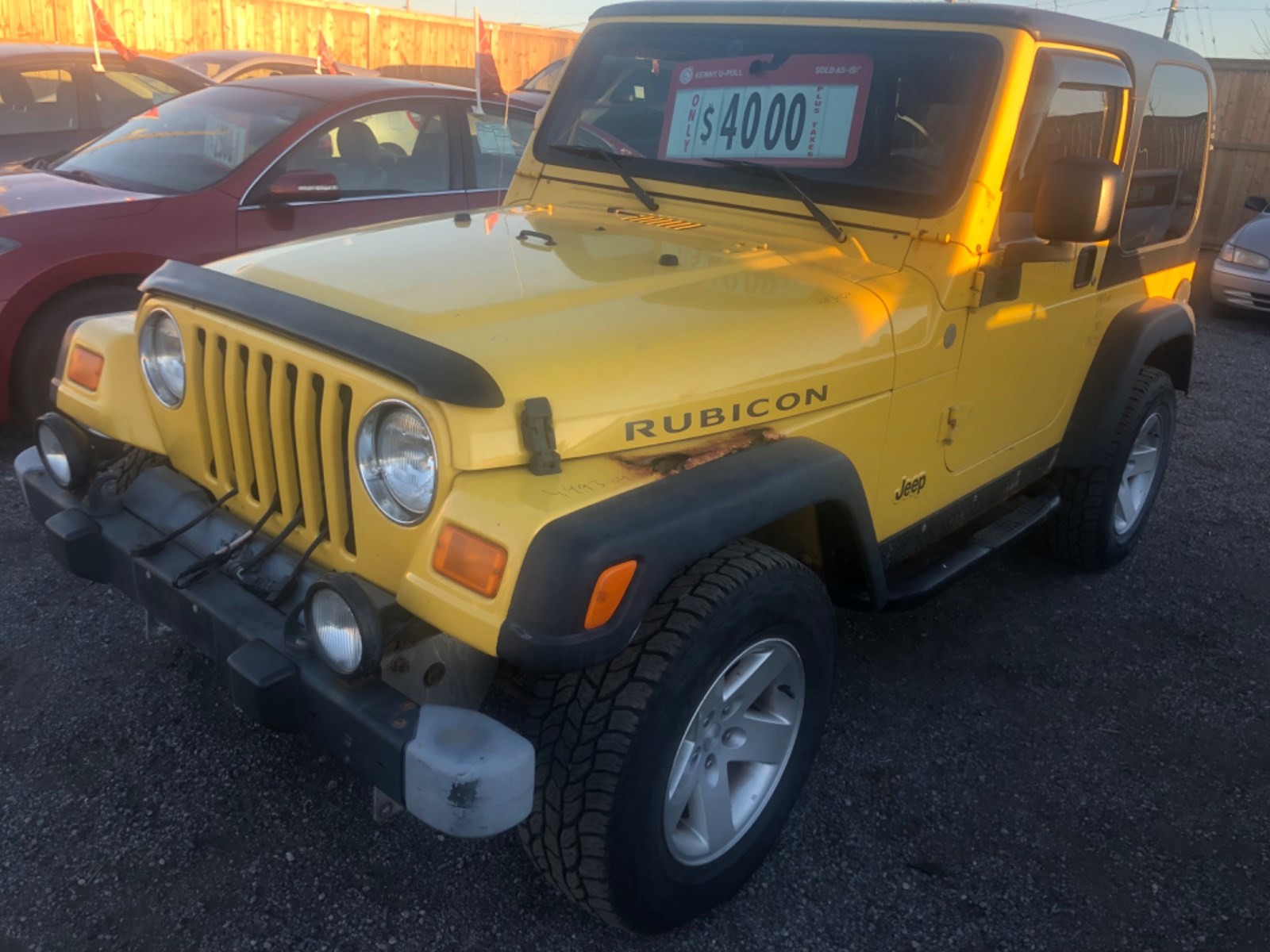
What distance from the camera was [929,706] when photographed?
10.7 ft

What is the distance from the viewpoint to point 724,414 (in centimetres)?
223

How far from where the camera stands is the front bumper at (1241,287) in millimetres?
9039

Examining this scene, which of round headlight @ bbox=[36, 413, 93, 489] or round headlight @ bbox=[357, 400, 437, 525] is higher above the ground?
round headlight @ bbox=[357, 400, 437, 525]

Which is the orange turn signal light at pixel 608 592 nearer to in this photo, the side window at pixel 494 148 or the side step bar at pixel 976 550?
the side step bar at pixel 976 550

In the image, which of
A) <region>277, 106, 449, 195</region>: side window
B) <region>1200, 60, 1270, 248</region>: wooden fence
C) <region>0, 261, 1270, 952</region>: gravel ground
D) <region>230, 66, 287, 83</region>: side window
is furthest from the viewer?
<region>1200, 60, 1270, 248</region>: wooden fence

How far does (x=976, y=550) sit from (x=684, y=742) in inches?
57.8

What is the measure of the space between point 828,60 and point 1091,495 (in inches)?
76.7

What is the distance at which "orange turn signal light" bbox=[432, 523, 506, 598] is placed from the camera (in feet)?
5.88

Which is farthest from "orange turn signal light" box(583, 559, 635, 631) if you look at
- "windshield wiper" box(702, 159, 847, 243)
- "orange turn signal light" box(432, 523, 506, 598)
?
"windshield wiper" box(702, 159, 847, 243)

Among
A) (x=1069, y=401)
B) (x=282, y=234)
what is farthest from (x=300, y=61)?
(x=1069, y=401)

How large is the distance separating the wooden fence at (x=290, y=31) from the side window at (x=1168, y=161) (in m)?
12.1

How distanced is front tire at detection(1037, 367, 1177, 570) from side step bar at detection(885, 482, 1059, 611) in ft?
0.61

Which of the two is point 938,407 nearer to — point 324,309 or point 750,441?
point 750,441

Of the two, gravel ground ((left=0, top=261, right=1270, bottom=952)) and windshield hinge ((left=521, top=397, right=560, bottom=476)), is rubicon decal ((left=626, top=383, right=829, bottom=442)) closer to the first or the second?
windshield hinge ((left=521, top=397, right=560, bottom=476))
